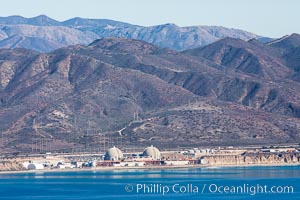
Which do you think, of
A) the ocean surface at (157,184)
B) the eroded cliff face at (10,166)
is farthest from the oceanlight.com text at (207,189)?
the eroded cliff face at (10,166)

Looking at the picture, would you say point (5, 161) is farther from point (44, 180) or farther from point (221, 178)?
point (221, 178)

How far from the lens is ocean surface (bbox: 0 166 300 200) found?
5443 inches

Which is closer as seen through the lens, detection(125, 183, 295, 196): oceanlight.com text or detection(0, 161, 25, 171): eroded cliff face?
detection(125, 183, 295, 196): oceanlight.com text

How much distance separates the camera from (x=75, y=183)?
16125 centimetres

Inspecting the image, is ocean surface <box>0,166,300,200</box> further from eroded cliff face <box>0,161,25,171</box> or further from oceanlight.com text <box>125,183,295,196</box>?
eroded cliff face <box>0,161,25,171</box>

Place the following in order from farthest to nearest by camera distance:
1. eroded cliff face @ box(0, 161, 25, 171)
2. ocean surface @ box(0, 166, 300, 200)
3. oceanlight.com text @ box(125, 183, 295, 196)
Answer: eroded cliff face @ box(0, 161, 25, 171), oceanlight.com text @ box(125, 183, 295, 196), ocean surface @ box(0, 166, 300, 200)

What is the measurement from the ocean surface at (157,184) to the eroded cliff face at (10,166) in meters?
9.31

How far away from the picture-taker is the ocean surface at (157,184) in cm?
13825

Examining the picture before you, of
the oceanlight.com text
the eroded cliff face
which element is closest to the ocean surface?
the oceanlight.com text

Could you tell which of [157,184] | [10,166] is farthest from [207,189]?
[10,166]

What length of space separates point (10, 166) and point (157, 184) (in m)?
51.2

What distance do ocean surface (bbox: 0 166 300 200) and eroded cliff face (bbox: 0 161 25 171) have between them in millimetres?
9306

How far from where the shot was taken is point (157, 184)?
15238 centimetres

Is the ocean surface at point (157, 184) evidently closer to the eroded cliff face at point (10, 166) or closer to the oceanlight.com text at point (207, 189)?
the oceanlight.com text at point (207, 189)
